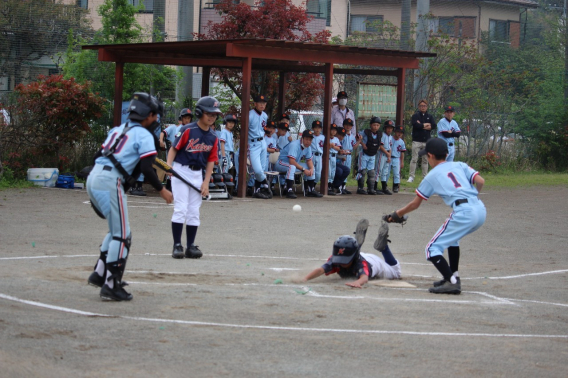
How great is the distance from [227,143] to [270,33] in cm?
492

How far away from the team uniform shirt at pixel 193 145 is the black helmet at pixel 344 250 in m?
2.50

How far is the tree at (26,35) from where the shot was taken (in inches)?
800

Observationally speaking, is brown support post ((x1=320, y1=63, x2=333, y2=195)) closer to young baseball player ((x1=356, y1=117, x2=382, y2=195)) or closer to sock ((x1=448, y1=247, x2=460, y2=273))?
young baseball player ((x1=356, y1=117, x2=382, y2=195))

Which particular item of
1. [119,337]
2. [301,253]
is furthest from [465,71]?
[119,337]

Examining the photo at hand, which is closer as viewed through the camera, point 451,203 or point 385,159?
point 451,203

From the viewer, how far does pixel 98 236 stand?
431 inches

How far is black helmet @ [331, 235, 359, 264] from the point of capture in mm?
7688

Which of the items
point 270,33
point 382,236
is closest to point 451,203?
point 382,236

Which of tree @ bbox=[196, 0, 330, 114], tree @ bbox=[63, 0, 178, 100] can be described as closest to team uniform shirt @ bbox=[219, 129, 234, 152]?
Answer: tree @ bbox=[196, 0, 330, 114]

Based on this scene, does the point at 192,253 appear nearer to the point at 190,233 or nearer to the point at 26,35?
the point at 190,233

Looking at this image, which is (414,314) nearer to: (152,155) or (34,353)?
(152,155)

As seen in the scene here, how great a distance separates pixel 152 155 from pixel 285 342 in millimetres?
2125

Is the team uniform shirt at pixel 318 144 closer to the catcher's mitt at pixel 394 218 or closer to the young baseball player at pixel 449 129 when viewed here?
the young baseball player at pixel 449 129

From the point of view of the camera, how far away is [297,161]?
17297 millimetres
